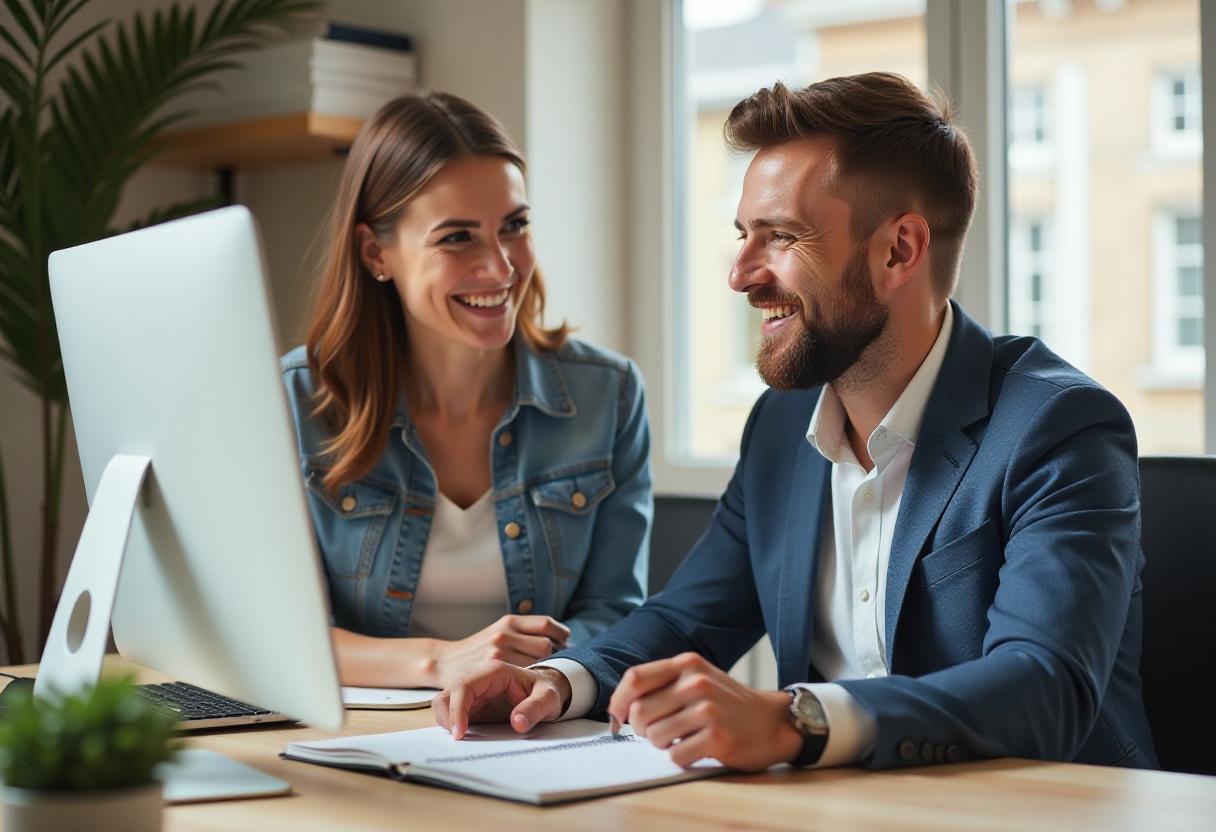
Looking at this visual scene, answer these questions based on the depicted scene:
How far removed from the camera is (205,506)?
1.06 m

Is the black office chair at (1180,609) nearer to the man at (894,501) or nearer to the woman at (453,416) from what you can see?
the man at (894,501)


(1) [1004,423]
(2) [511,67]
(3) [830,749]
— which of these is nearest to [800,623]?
(1) [1004,423]

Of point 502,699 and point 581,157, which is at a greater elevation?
point 581,157

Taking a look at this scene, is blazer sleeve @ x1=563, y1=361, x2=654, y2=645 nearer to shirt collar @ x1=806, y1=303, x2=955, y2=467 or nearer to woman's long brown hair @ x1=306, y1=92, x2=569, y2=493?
woman's long brown hair @ x1=306, y1=92, x2=569, y2=493

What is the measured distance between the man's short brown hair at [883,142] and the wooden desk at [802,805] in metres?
0.72

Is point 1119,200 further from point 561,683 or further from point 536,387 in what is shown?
point 561,683

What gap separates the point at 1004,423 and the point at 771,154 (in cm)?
43

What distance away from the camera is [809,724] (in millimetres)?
1136

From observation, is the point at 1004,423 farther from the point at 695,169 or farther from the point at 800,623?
the point at 695,169

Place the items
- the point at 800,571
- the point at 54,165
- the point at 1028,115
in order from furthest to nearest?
the point at 54,165 → the point at 1028,115 → the point at 800,571

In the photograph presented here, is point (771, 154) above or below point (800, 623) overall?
above

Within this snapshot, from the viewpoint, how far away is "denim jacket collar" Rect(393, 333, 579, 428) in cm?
206

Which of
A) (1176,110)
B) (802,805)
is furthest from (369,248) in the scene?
(1176,110)

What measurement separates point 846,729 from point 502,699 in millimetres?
373
